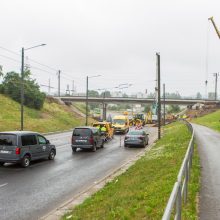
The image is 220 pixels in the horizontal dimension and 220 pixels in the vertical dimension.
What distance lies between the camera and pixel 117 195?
1105cm

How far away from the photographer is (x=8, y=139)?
18.1 metres

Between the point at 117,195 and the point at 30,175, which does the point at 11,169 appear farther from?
the point at 117,195

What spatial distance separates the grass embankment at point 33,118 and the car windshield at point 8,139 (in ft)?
88.6

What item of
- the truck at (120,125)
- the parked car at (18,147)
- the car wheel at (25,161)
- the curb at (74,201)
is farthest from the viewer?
the truck at (120,125)

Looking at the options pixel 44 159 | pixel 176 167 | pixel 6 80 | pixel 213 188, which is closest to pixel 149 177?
pixel 176 167

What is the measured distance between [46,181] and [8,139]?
4390 millimetres

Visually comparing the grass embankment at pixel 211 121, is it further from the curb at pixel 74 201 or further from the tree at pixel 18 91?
the curb at pixel 74 201

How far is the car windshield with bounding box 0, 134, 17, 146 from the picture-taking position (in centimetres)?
1802

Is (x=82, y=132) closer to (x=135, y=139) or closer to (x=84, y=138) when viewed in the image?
(x=84, y=138)

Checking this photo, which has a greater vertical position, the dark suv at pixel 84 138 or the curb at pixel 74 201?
the dark suv at pixel 84 138

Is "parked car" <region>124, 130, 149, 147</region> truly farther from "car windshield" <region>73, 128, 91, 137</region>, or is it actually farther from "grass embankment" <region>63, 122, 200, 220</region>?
"grass embankment" <region>63, 122, 200, 220</region>

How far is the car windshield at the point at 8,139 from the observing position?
Answer: 59.1 ft

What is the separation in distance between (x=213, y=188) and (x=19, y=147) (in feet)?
33.1

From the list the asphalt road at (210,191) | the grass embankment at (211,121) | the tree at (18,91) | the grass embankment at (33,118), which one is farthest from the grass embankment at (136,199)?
the tree at (18,91)
